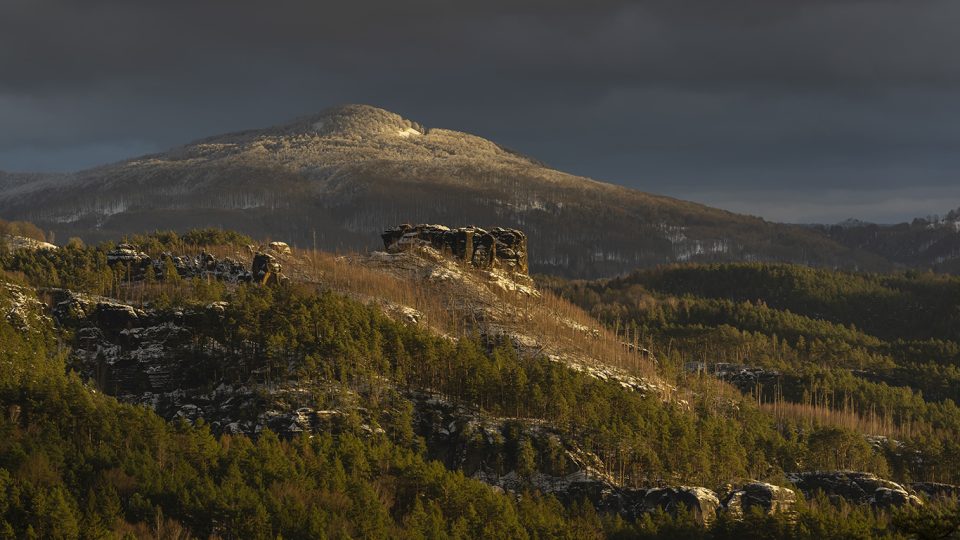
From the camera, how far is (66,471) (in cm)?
16962

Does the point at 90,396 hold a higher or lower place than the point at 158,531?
higher

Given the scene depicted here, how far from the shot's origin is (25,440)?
176 meters

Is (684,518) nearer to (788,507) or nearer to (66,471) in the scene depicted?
(788,507)

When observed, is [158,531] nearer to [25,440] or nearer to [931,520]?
[25,440]

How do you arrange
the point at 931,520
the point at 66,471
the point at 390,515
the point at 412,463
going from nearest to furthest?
1. the point at 931,520
2. the point at 66,471
3. the point at 390,515
4. the point at 412,463

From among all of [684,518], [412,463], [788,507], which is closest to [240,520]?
[412,463]

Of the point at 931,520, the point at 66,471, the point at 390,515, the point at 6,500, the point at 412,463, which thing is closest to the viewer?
the point at 931,520

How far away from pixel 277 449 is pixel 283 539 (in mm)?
29459

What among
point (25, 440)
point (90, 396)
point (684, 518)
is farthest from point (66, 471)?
point (684, 518)

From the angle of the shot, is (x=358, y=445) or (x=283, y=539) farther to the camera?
(x=358, y=445)

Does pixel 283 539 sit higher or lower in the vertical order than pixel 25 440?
lower

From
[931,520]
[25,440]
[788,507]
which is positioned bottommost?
[788,507]

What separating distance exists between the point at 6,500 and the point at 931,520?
134m

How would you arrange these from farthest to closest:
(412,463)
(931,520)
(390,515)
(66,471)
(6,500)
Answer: (412,463)
(390,515)
(66,471)
(6,500)
(931,520)
